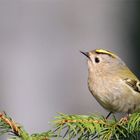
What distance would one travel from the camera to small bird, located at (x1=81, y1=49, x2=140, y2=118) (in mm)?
2908

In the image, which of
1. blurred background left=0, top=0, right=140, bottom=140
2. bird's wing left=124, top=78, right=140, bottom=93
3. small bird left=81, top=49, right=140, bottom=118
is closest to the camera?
small bird left=81, top=49, right=140, bottom=118

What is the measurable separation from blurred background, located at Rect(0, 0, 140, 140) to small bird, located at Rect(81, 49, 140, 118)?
5.27 feet

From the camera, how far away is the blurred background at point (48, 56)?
16.1 feet

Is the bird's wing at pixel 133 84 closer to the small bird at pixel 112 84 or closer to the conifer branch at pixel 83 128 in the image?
the small bird at pixel 112 84

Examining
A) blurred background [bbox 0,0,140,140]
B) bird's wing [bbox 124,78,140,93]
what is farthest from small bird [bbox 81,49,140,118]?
blurred background [bbox 0,0,140,140]

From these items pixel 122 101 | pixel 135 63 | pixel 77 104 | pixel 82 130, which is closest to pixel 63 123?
pixel 82 130

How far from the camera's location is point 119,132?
237 cm

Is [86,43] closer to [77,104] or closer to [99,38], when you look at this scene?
[99,38]

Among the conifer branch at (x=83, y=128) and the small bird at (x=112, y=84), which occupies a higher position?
the small bird at (x=112, y=84)

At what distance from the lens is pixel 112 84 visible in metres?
2.98

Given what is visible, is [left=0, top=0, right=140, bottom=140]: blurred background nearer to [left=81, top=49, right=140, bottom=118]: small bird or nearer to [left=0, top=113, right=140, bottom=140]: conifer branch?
[left=81, top=49, right=140, bottom=118]: small bird

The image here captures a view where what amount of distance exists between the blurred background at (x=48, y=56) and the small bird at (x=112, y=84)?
1608 mm

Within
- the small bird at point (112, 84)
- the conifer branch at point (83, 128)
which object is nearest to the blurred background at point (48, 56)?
the small bird at point (112, 84)

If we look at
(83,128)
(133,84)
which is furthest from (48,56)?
(83,128)
